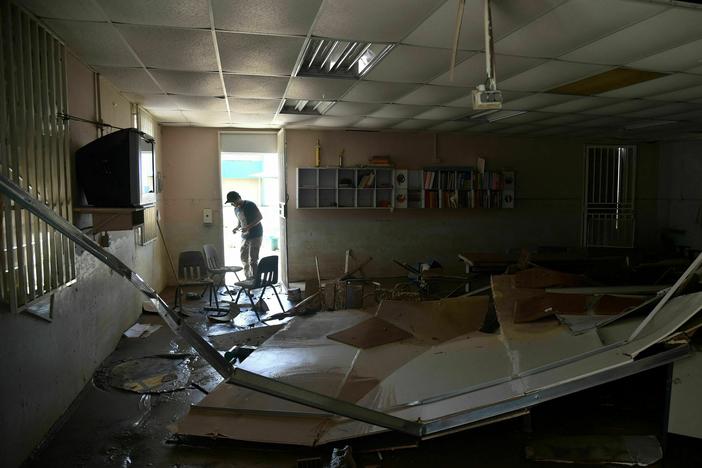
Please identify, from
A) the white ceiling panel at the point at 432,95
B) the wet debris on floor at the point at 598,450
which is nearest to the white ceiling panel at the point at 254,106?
the white ceiling panel at the point at 432,95

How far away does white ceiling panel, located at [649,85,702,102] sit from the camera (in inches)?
196

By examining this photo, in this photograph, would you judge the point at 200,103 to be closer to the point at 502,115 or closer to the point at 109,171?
the point at 109,171

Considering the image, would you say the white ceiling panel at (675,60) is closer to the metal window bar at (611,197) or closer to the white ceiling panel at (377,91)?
the white ceiling panel at (377,91)

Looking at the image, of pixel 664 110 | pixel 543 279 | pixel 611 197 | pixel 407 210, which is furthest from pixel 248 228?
pixel 611 197

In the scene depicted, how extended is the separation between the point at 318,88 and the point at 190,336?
359 cm

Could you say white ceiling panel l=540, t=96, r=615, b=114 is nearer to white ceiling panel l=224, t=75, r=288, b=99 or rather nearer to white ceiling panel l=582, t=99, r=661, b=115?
white ceiling panel l=582, t=99, r=661, b=115

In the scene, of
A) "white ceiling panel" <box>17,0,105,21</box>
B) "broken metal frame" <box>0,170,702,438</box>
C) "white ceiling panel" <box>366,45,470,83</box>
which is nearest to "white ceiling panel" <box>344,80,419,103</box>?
"white ceiling panel" <box>366,45,470,83</box>

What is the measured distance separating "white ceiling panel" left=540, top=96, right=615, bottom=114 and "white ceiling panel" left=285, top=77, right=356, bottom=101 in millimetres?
2638

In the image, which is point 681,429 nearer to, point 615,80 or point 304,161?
point 615,80

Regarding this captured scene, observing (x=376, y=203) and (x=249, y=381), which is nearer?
(x=249, y=381)

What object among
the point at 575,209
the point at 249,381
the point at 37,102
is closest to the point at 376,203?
the point at 575,209

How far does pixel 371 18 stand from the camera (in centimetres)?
302

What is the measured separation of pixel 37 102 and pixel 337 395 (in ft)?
8.80

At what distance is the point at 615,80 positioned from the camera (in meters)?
4.59
